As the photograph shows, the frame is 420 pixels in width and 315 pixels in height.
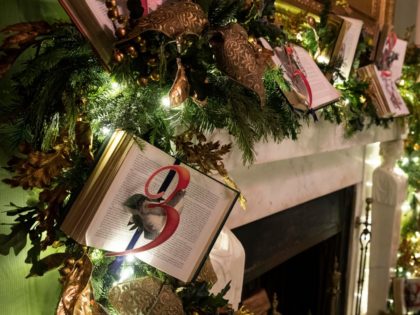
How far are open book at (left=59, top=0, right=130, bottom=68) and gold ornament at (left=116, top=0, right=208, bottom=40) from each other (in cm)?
4

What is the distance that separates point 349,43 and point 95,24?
1.06 m

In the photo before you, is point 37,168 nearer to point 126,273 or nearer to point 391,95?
point 126,273

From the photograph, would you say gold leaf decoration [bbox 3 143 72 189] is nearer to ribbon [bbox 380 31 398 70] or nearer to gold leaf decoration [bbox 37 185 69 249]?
gold leaf decoration [bbox 37 185 69 249]

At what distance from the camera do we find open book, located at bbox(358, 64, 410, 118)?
159cm

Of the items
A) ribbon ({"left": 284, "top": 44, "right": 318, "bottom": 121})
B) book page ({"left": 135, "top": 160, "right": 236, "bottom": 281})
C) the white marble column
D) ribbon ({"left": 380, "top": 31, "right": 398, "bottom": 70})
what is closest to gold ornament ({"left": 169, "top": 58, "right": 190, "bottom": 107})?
book page ({"left": 135, "top": 160, "right": 236, "bottom": 281})

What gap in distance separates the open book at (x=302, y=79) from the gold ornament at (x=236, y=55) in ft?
0.83

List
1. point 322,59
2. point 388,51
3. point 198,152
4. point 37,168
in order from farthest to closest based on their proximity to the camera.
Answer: point 388,51, point 322,59, point 198,152, point 37,168

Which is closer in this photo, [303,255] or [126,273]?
[126,273]

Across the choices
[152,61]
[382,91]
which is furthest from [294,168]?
[152,61]

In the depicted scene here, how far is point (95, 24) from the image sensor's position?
0.64 metres

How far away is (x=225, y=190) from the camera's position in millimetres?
799

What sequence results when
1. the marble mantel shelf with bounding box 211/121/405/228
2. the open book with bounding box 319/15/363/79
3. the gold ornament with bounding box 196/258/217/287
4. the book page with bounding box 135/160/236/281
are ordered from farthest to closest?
the open book with bounding box 319/15/363/79, the marble mantel shelf with bounding box 211/121/405/228, the gold ornament with bounding box 196/258/217/287, the book page with bounding box 135/160/236/281

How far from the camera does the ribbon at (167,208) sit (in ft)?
2.29

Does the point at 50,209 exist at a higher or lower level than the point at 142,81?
lower
